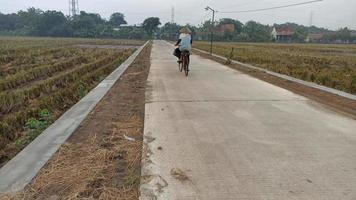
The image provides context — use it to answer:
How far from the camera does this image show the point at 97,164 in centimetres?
437

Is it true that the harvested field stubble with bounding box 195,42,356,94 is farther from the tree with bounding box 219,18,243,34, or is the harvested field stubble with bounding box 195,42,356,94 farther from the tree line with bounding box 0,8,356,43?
the tree with bounding box 219,18,243,34

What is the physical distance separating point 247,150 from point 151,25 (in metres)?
128

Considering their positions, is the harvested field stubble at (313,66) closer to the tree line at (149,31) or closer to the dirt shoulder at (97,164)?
the dirt shoulder at (97,164)

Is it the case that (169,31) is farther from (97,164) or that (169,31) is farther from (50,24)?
(97,164)

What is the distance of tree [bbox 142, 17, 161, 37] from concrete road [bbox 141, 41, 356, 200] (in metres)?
124

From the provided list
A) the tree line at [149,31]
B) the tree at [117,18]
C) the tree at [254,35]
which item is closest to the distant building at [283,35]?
the tree line at [149,31]

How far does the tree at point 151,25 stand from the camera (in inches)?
5108

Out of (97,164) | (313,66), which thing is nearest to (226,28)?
(313,66)

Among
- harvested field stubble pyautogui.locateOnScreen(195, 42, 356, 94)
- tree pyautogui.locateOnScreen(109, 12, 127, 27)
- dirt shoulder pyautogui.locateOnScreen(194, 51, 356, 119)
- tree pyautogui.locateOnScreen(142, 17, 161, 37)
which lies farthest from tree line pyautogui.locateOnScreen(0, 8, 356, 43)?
dirt shoulder pyautogui.locateOnScreen(194, 51, 356, 119)

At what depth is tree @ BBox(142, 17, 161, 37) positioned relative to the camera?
129750mm

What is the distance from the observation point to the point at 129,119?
6.68 m

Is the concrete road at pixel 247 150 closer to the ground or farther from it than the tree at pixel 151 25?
closer to the ground

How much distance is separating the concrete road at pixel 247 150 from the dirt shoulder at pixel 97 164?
0.18 meters

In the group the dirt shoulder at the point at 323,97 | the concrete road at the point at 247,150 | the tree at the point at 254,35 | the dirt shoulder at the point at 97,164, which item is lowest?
the dirt shoulder at the point at 97,164
